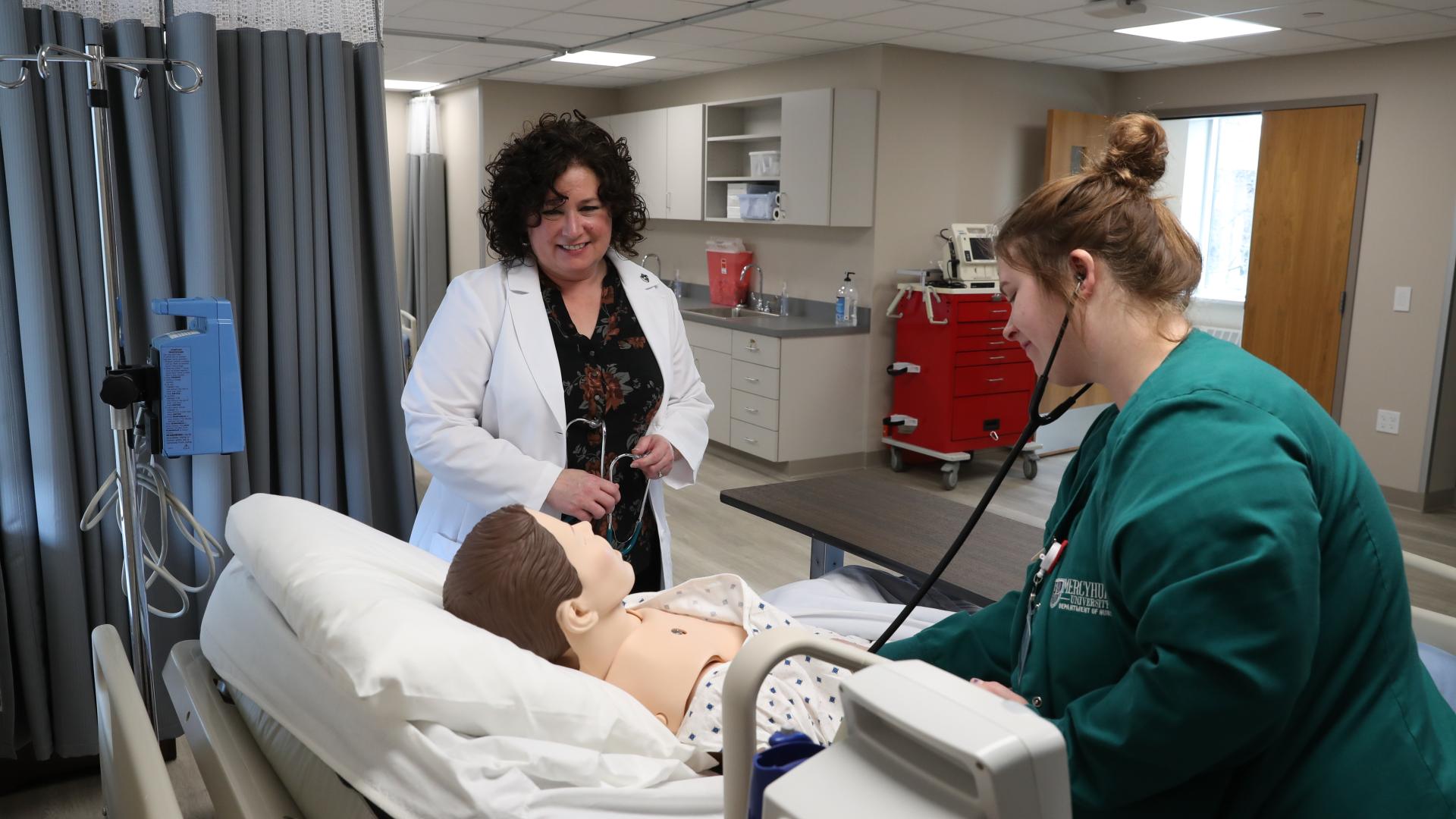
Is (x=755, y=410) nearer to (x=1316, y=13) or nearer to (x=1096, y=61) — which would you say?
(x=1096, y=61)

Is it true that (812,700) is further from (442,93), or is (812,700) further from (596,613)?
(442,93)

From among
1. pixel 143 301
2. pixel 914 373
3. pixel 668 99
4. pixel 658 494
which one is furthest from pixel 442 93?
pixel 658 494

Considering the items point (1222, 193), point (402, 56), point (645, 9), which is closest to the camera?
point (645, 9)

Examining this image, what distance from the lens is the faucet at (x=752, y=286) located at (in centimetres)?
652

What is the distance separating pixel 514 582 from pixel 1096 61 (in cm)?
555

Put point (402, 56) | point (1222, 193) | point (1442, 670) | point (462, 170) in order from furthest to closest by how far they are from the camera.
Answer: point (462, 170) < point (1222, 193) < point (402, 56) < point (1442, 670)

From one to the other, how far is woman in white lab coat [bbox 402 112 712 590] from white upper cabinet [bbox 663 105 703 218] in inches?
177

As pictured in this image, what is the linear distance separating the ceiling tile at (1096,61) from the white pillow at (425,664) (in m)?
5.30

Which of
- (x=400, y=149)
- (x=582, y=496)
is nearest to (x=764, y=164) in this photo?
(x=400, y=149)

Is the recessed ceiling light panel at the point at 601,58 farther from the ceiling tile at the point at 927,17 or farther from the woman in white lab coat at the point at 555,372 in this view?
the woman in white lab coat at the point at 555,372

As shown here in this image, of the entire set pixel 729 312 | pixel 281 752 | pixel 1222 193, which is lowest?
pixel 281 752

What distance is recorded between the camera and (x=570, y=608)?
1479mm

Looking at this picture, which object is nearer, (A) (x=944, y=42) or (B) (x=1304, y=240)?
(A) (x=944, y=42)

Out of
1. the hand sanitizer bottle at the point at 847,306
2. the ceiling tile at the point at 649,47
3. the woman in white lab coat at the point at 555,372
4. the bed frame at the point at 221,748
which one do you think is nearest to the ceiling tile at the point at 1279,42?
the hand sanitizer bottle at the point at 847,306
